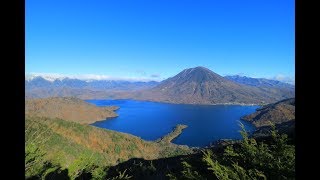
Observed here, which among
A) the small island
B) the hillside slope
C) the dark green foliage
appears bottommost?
the small island

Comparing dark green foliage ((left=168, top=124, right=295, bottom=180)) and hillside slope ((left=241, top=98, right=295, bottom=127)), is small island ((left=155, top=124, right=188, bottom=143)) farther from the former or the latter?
dark green foliage ((left=168, top=124, right=295, bottom=180))

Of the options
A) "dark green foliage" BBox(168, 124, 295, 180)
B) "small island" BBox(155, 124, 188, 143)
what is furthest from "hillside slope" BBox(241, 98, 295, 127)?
"dark green foliage" BBox(168, 124, 295, 180)

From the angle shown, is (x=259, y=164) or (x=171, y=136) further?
(x=171, y=136)

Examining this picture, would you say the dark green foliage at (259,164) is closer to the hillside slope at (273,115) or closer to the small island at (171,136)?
the small island at (171,136)

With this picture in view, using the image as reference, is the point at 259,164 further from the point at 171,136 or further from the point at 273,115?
the point at 273,115

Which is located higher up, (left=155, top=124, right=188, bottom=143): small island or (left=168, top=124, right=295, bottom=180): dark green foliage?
(left=168, top=124, right=295, bottom=180): dark green foliage

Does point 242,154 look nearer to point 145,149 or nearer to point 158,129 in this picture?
point 145,149

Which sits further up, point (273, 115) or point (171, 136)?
point (273, 115)

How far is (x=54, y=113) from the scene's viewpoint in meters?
186

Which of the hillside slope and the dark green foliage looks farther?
the hillside slope

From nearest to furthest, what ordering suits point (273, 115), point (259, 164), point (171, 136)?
point (259, 164) < point (171, 136) < point (273, 115)

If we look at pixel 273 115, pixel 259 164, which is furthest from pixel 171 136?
pixel 259 164
